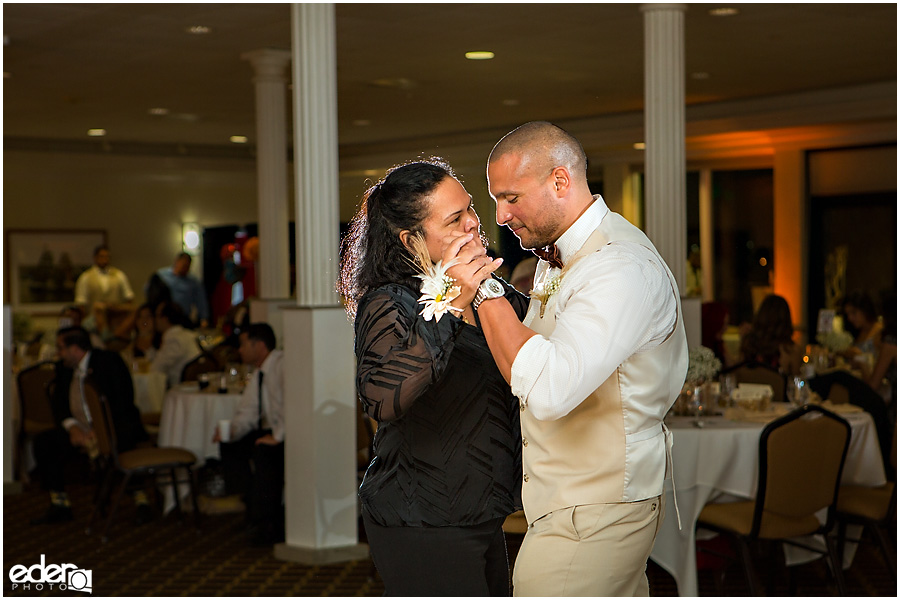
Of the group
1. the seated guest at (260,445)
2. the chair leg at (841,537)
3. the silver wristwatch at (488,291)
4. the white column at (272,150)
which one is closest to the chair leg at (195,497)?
the seated guest at (260,445)

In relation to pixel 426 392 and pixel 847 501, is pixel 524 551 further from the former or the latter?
pixel 847 501

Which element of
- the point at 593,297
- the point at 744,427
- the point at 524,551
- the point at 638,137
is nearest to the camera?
the point at 593,297

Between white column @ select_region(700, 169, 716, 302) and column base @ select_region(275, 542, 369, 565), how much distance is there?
1037 centimetres

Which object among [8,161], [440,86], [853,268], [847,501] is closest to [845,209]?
[853,268]

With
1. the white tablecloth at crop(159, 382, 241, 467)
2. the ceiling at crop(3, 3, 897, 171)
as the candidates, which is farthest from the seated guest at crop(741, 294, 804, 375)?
the white tablecloth at crop(159, 382, 241, 467)

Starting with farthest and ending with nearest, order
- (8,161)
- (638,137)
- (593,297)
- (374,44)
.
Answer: (8,161), (638,137), (374,44), (593,297)

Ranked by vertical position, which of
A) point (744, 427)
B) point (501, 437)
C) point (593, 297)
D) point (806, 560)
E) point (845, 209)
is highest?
point (845, 209)

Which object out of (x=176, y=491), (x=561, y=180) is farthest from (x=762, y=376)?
(x=561, y=180)

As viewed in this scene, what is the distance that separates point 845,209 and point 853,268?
A: 0.72m

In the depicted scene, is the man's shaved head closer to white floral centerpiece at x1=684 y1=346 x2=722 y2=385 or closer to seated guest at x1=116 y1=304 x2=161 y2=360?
→ white floral centerpiece at x1=684 y1=346 x2=722 y2=385

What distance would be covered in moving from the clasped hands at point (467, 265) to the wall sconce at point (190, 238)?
1538cm

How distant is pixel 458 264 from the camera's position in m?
1.84

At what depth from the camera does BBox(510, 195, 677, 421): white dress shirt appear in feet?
5.68

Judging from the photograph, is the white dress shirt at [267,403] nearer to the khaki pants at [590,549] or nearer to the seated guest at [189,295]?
the khaki pants at [590,549]
